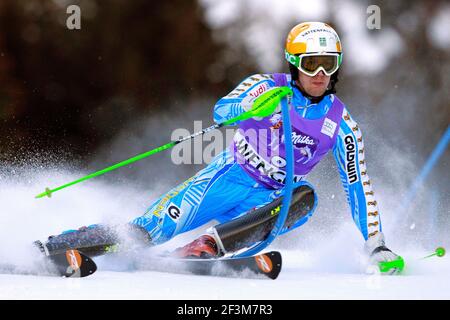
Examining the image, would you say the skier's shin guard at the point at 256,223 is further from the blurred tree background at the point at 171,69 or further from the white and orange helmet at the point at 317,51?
the blurred tree background at the point at 171,69

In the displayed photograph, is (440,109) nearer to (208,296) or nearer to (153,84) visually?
(153,84)

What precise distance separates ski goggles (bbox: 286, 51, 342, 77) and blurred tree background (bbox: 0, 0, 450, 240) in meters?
3.91

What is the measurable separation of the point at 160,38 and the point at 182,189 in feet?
17.5

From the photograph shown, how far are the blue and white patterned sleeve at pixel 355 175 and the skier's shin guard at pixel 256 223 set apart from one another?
0.87 ft

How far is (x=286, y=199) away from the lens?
14.5 ft

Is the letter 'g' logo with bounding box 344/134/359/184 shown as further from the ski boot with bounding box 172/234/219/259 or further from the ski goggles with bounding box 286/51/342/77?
the ski boot with bounding box 172/234/219/259

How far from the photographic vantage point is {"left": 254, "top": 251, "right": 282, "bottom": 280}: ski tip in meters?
4.11

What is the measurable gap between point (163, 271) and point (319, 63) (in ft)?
4.48

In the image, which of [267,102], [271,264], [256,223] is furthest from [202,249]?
[267,102]

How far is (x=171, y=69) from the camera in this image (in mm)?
9688

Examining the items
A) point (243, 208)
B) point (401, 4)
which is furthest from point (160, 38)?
point (243, 208)

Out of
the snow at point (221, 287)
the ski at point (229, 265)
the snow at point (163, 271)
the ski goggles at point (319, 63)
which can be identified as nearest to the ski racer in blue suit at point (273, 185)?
the ski goggles at point (319, 63)

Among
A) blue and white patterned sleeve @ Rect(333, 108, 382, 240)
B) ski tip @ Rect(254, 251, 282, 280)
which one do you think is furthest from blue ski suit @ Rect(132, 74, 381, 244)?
ski tip @ Rect(254, 251, 282, 280)

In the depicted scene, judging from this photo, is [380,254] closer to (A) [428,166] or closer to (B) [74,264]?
(B) [74,264]
